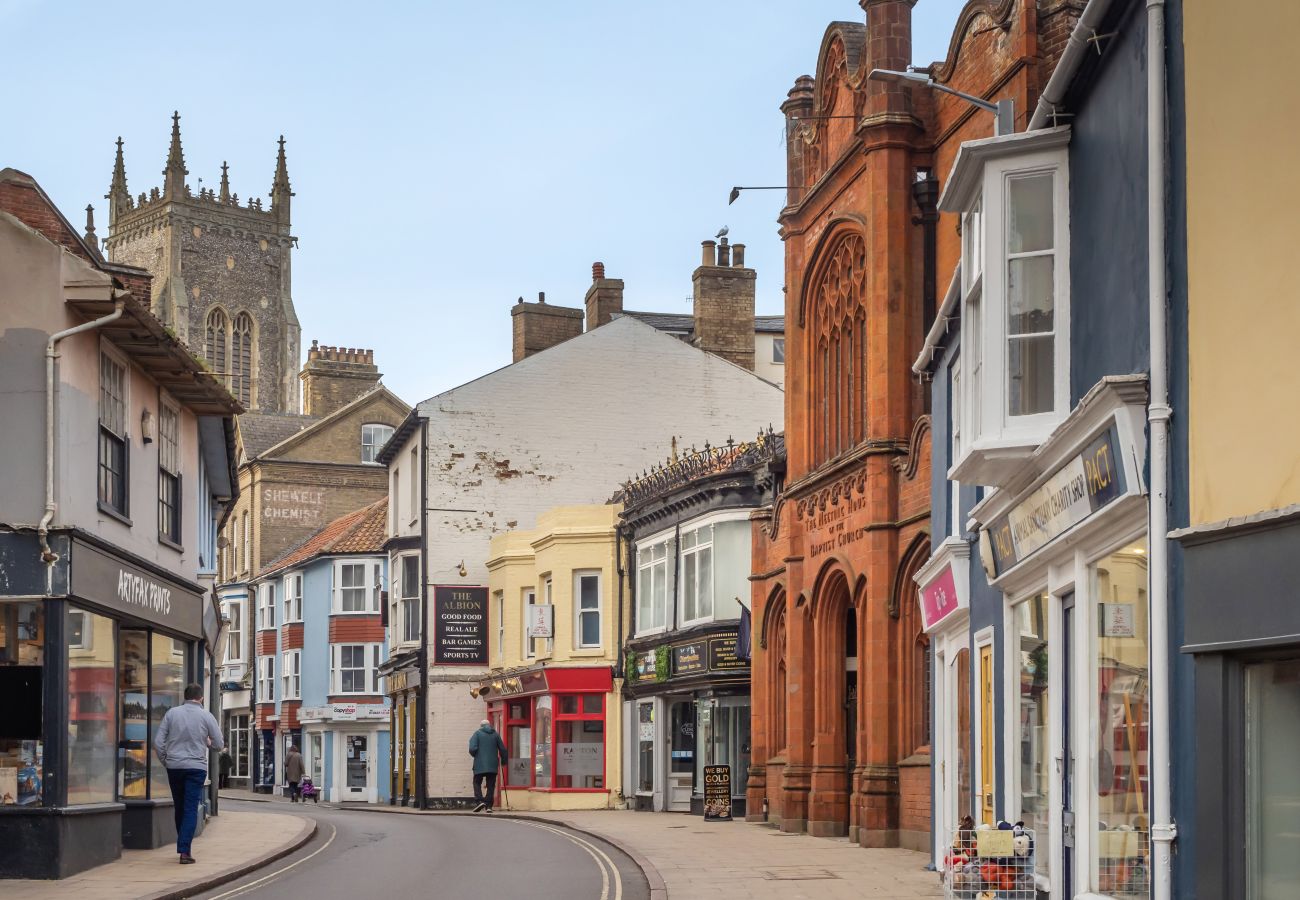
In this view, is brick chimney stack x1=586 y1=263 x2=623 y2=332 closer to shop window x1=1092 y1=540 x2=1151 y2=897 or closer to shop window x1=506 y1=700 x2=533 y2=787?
shop window x1=506 y1=700 x2=533 y2=787

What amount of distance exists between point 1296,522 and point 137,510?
1549cm

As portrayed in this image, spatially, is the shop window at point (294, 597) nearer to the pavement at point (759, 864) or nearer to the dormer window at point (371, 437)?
the dormer window at point (371, 437)

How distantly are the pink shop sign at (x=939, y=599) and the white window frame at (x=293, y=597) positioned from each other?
45.2 metres

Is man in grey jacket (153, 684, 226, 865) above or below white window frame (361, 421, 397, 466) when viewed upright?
below

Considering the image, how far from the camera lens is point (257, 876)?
18.4m

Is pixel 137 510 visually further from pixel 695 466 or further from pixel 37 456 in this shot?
pixel 695 466

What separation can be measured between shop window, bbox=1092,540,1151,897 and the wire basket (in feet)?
4.27

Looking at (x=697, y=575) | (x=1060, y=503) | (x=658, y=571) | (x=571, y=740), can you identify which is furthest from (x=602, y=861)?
(x=571, y=740)

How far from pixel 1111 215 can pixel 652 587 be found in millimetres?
29564

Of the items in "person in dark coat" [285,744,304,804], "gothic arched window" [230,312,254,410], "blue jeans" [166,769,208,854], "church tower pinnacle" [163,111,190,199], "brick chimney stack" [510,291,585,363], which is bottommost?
"person in dark coat" [285,744,304,804]

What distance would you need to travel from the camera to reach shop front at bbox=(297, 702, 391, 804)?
57.8 metres

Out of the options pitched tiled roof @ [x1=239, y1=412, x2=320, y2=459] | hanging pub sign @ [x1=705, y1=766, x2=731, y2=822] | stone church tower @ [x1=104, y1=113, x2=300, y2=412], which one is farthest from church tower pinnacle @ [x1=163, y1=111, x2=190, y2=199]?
hanging pub sign @ [x1=705, y1=766, x2=731, y2=822]

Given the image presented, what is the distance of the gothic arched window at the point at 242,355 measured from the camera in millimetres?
128625

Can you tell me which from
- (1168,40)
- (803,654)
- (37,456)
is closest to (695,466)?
(803,654)
